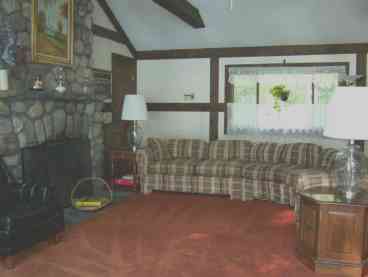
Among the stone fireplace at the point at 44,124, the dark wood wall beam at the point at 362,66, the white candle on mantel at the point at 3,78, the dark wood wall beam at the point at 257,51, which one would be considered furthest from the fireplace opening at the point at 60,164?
the dark wood wall beam at the point at 362,66

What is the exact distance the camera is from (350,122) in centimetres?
297

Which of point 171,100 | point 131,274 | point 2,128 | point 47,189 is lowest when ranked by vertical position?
point 131,274

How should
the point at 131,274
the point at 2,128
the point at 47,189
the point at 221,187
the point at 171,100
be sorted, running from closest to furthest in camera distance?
the point at 131,274 < the point at 47,189 < the point at 2,128 < the point at 221,187 < the point at 171,100

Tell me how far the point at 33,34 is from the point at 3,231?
2460 millimetres

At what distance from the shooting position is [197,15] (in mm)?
6117

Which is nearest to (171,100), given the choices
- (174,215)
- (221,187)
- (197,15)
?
(197,15)

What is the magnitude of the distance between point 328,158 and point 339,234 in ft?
7.91

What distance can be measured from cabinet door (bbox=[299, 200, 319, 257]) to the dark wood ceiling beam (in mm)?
3173

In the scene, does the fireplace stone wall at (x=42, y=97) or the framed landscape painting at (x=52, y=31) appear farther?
the framed landscape painting at (x=52, y=31)

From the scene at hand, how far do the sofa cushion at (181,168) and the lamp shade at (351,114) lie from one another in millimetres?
3149

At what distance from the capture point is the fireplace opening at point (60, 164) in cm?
463

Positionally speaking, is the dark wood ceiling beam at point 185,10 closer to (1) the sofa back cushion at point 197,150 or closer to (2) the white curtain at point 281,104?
(2) the white curtain at point 281,104

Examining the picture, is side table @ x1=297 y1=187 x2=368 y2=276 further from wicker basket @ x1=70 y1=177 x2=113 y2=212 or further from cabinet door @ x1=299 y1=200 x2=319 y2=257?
wicker basket @ x1=70 y1=177 x2=113 y2=212

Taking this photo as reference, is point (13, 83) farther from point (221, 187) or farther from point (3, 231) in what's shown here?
point (221, 187)
